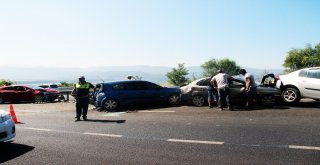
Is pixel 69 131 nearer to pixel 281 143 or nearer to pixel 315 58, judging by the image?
pixel 281 143

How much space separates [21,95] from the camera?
23922 mm

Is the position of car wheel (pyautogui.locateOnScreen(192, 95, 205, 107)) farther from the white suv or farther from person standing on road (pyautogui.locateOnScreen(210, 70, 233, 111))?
the white suv

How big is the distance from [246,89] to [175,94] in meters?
4.03

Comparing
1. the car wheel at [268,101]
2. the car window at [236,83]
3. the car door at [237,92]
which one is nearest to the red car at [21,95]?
the car window at [236,83]

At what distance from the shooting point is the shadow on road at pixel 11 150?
22.7 ft

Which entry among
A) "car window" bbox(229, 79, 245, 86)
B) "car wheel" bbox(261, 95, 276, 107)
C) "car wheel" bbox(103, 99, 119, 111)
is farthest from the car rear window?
"car wheel" bbox(103, 99, 119, 111)

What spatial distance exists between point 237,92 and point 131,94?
4.98 meters

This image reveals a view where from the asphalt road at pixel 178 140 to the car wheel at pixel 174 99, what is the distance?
436cm

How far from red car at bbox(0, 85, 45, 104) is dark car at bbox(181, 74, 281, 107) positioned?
494 inches

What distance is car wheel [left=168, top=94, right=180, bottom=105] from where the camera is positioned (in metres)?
16.2

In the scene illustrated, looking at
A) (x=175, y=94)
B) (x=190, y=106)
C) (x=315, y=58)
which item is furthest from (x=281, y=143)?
(x=315, y=58)

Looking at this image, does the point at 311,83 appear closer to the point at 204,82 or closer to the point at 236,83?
the point at 236,83

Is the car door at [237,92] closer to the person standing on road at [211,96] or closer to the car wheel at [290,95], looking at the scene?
the person standing on road at [211,96]

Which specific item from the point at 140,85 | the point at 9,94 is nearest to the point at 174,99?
the point at 140,85
